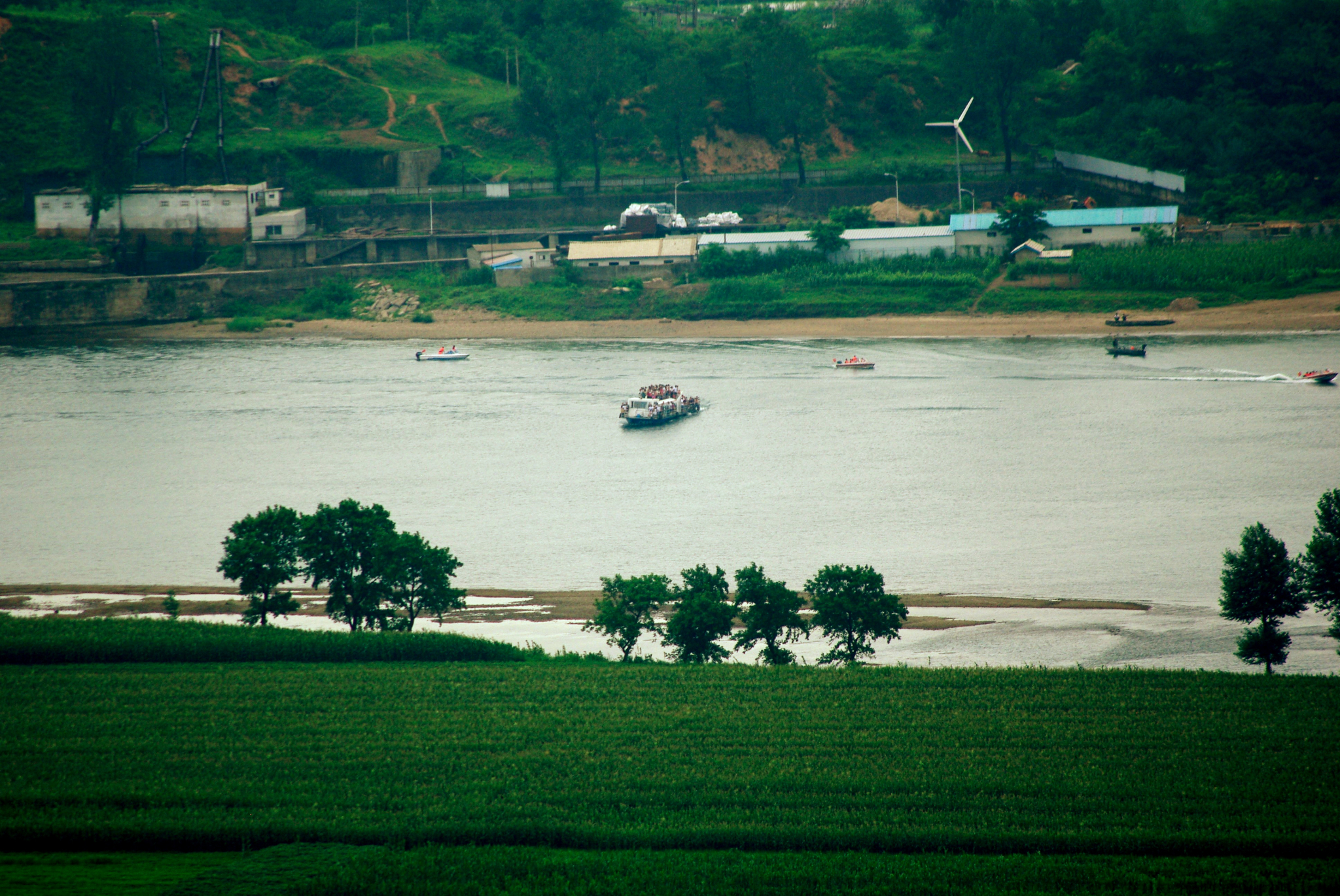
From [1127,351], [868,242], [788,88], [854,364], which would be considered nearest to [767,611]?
[854,364]

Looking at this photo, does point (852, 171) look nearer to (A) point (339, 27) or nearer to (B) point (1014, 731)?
(A) point (339, 27)

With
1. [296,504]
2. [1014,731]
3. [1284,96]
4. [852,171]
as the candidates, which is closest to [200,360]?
[296,504]

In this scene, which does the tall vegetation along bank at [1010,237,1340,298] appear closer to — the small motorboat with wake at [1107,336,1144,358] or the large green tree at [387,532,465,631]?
the small motorboat with wake at [1107,336,1144,358]

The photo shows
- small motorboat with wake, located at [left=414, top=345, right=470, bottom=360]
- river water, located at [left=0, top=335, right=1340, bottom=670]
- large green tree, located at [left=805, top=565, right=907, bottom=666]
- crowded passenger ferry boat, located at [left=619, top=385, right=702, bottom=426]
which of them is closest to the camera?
large green tree, located at [left=805, top=565, right=907, bottom=666]

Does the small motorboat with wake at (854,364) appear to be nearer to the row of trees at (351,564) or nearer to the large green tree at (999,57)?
the large green tree at (999,57)

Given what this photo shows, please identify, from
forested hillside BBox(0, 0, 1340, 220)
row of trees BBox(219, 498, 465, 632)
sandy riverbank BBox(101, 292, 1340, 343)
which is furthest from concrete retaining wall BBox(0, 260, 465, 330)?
row of trees BBox(219, 498, 465, 632)

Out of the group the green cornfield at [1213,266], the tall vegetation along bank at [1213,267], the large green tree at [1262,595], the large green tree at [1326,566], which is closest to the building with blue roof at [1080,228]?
the tall vegetation along bank at [1213,267]
